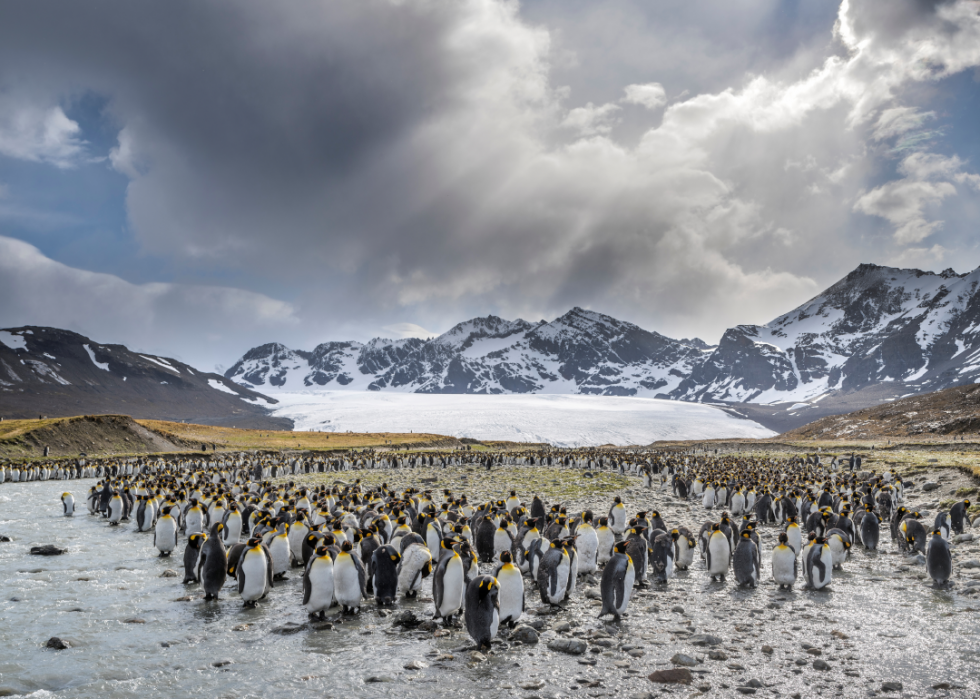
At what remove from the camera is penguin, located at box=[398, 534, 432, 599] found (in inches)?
340

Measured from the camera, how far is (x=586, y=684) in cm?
567

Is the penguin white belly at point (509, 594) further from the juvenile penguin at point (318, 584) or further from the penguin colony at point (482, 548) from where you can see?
the juvenile penguin at point (318, 584)

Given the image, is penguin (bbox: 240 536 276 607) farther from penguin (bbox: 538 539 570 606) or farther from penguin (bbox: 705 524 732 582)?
penguin (bbox: 705 524 732 582)

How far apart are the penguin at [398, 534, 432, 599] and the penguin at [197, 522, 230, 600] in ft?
9.03

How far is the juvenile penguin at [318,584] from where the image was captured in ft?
24.4

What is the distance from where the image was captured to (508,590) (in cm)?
709

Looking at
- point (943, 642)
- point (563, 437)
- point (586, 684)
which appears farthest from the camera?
point (563, 437)

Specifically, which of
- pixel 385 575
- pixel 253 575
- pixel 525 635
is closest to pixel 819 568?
pixel 525 635

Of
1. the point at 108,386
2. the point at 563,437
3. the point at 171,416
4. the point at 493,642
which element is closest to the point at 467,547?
the point at 493,642

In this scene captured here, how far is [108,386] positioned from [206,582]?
16998 centimetres

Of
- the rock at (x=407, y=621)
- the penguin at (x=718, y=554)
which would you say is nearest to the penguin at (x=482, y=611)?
the rock at (x=407, y=621)

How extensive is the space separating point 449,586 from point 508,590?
0.84m

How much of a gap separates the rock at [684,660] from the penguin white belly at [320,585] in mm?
4478

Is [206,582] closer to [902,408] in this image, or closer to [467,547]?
[467,547]
